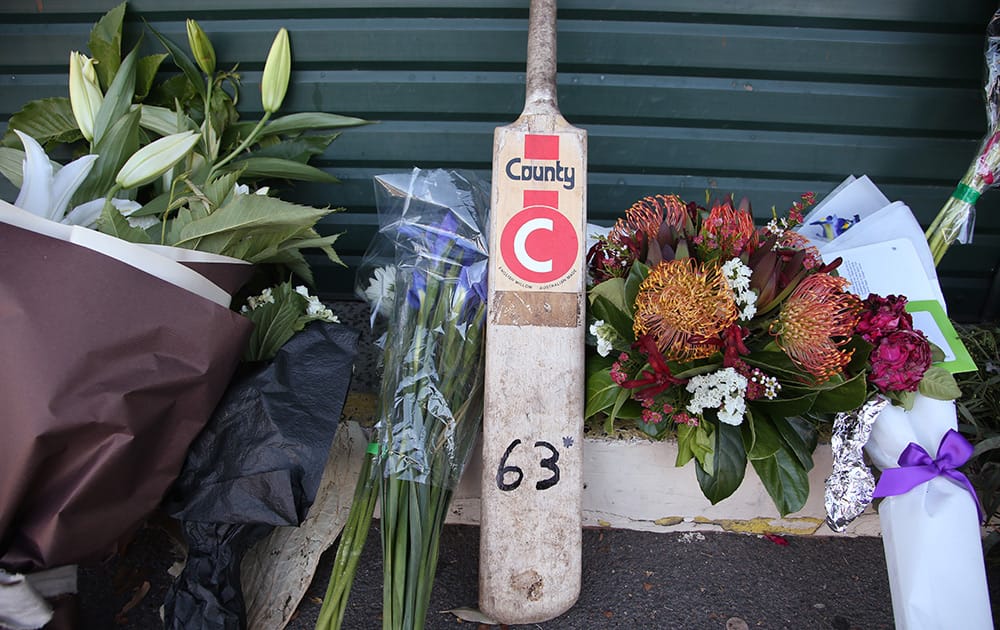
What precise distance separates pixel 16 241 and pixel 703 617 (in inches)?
80.4

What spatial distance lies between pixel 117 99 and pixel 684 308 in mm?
1928

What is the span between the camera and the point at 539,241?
6.06 ft

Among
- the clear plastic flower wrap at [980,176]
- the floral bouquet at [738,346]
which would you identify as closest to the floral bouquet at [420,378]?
the floral bouquet at [738,346]

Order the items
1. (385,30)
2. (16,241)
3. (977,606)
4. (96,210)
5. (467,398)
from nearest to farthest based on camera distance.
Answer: (16,241), (977,606), (96,210), (467,398), (385,30)

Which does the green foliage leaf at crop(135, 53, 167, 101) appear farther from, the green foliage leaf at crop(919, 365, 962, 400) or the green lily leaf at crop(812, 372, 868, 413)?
the green foliage leaf at crop(919, 365, 962, 400)

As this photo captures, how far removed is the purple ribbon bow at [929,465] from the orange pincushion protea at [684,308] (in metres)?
0.59

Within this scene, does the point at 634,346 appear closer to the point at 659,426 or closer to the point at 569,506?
the point at 659,426

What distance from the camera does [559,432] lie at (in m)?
1.81

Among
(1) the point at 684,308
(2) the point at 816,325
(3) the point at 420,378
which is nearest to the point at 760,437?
(2) the point at 816,325

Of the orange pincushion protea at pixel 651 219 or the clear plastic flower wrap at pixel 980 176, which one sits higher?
the clear plastic flower wrap at pixel 980 176

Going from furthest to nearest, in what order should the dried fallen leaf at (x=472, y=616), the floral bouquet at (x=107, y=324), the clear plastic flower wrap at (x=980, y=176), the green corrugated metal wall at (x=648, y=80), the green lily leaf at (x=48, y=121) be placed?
the green corrugated metal wall at (x=648, y=80), the green lily leaf at (x=48, y=121), the clear plastic flower wrap at (x=980, y=176), the dried fallen leaf at (x=472, y=616), the floral bouquet at (x=107, y=324)

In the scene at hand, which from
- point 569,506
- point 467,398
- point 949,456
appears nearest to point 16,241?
point 467,398

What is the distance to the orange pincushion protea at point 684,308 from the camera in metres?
1.56

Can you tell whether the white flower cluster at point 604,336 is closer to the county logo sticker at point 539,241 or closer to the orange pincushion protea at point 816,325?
the county logo sticker at point 539,241
